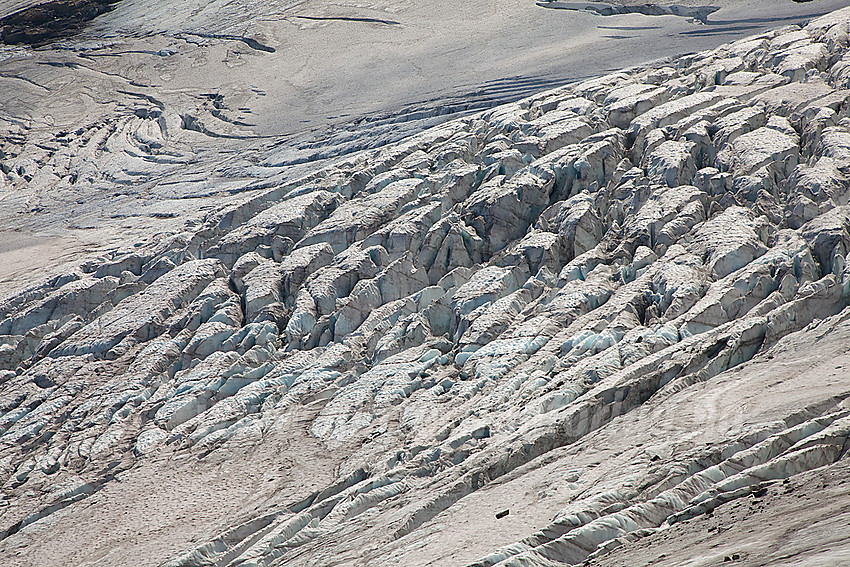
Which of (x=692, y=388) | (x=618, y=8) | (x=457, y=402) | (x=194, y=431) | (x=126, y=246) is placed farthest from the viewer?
(x=618, y=8)

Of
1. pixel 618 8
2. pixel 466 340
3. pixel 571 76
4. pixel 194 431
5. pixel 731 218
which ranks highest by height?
pixel 618 8

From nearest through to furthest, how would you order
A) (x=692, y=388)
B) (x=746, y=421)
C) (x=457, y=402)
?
(x=746, y=421) < (x=692, y=388) < (x=457, y=402)

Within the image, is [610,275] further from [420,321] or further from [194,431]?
[194,431]

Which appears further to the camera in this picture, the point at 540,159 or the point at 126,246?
the point at 126,246

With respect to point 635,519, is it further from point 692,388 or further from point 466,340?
point 466,340

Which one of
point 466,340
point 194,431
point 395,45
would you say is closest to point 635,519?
point 466,340

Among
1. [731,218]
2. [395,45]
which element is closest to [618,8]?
[395,45]

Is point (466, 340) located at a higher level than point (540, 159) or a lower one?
lower
